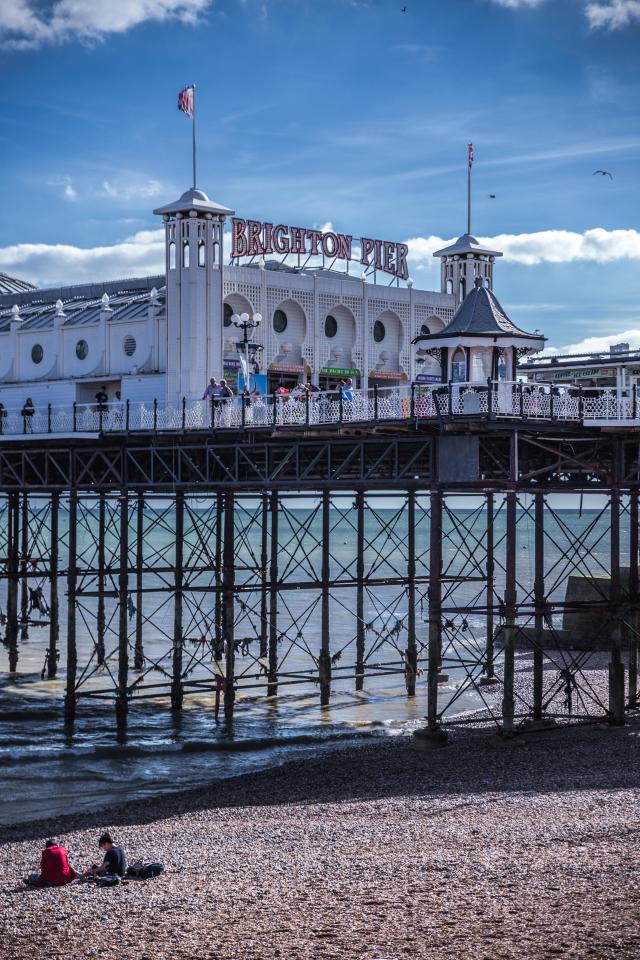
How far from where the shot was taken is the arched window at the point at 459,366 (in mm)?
31984

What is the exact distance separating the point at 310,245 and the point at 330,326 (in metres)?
3.10

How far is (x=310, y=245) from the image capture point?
146 ft

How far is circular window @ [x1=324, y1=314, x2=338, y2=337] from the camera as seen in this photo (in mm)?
43312

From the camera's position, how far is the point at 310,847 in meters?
20.2

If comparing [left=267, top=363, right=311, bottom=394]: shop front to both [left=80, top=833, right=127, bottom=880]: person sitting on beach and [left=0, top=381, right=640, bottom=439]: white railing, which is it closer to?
[left=0, top=381, right=640, bottom=439]: white railing

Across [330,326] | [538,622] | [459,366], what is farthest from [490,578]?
[330,326]

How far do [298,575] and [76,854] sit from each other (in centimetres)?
7207

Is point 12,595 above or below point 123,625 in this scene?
above

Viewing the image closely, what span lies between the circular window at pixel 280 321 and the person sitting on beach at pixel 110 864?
25070 millimetres

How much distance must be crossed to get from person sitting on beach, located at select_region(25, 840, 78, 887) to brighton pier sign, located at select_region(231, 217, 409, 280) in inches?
1048

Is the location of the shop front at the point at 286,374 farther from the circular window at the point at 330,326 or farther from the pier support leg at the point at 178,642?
the pier support leg at the point at 178,642

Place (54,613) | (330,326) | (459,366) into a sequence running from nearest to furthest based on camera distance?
(459,366) < (330,326) < (54,613)

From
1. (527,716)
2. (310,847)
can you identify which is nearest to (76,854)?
(310,847)

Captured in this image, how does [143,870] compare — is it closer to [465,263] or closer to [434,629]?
[434,629]
